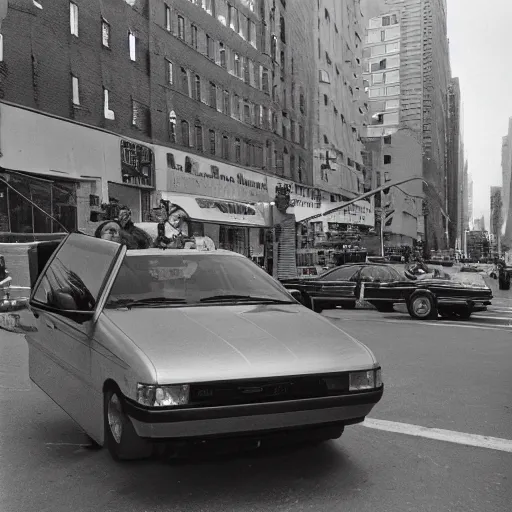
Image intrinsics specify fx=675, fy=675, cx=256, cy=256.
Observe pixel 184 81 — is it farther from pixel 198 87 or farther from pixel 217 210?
pixel 217 210

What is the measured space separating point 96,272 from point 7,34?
638 inches

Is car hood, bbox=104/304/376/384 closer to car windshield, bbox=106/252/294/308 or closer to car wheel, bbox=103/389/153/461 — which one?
car windshield, bbox=106/252/294/308

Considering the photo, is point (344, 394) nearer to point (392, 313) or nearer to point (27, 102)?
point (392, 313)

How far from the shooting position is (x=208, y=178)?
30.1m

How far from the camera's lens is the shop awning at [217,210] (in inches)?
1048

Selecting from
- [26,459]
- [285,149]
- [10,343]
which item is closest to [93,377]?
[26,459]

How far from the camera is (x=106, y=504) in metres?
3.68

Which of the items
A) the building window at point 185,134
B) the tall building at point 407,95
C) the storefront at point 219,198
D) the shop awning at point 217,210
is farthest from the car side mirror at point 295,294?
the tall building at point 407,95

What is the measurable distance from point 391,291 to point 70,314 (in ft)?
42.3

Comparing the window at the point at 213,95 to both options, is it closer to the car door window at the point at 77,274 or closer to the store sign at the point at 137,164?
the store sign at the point at 137,164

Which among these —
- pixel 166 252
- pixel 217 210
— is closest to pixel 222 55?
pixel 217 210

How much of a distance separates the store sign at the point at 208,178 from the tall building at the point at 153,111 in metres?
0.07

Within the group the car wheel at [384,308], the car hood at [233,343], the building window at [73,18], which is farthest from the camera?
the building window at [73,18]

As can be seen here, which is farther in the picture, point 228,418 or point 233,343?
point 233,343
